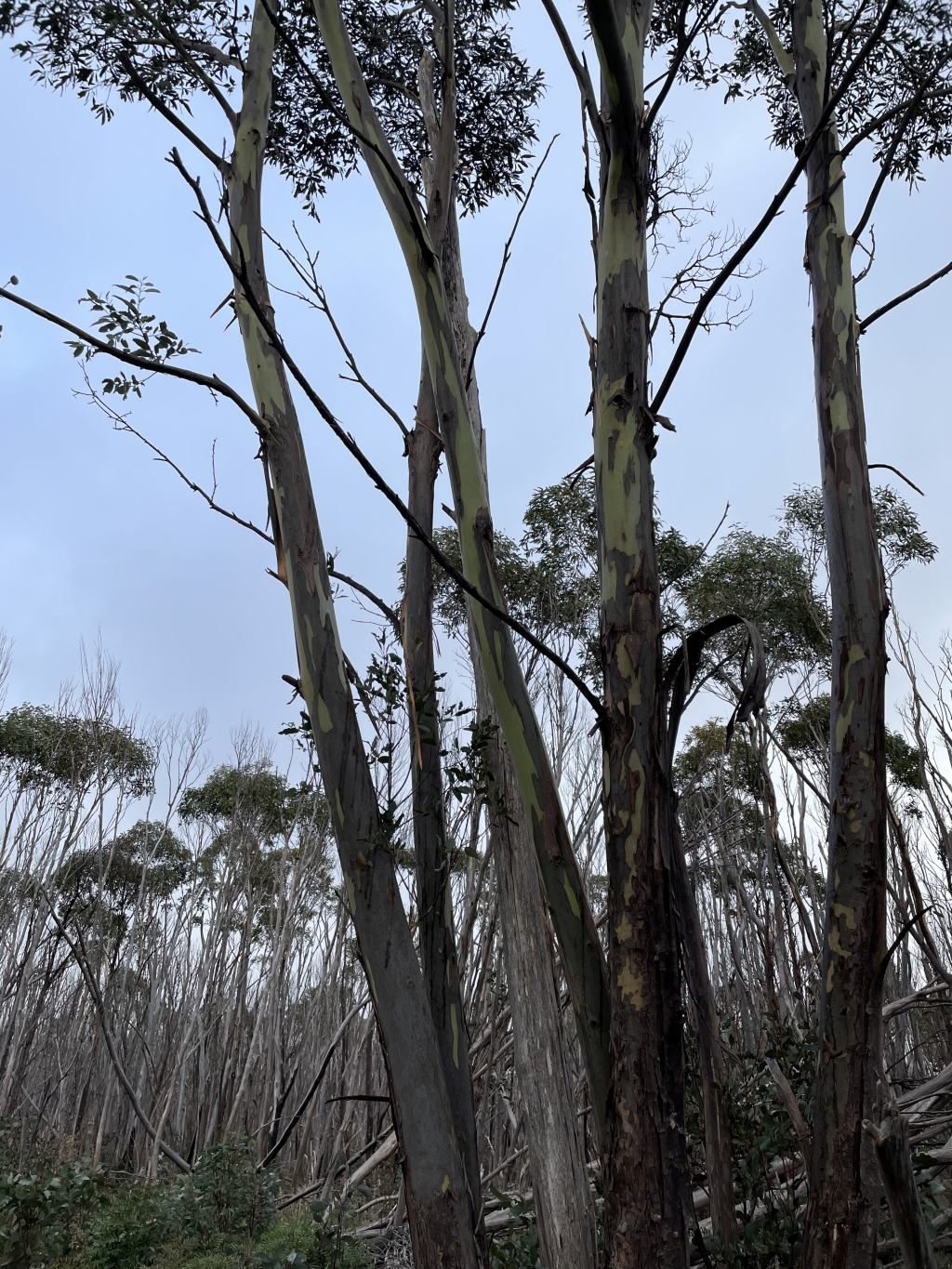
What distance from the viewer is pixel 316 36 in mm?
3697

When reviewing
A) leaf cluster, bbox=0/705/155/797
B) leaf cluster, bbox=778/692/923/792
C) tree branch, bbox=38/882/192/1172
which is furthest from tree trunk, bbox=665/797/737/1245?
leaf cluster, bbox=0/705/155/797

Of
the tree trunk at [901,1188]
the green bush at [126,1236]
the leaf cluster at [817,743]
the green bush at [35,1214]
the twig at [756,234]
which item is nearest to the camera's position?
the tree trunk at [901,1188]

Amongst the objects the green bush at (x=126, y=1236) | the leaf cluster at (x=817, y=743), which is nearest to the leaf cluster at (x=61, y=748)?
the green bush at (x=126, y=1236)

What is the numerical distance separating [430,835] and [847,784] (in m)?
0.99

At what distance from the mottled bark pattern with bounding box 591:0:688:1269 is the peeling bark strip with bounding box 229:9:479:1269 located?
1.41 feet

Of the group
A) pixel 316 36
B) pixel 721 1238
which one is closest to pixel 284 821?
pixel 316 36

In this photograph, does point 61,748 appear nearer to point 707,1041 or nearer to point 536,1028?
point 536,1028

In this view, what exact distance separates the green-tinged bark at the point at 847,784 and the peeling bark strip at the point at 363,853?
61 cm

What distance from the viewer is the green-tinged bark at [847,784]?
3.96ft

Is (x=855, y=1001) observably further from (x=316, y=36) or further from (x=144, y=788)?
(x=144, y=788)

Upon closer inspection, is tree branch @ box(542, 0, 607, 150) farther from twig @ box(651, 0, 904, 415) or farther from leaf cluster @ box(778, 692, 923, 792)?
leaf cluster @ box(778, 692, 923, 792)

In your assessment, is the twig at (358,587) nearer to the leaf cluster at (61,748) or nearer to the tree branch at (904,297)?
the tree branch at (904,297)

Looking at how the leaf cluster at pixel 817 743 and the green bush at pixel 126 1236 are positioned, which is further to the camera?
the leaf cluster at pixel 817 743

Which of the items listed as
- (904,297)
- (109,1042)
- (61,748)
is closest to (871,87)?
(904,297)
